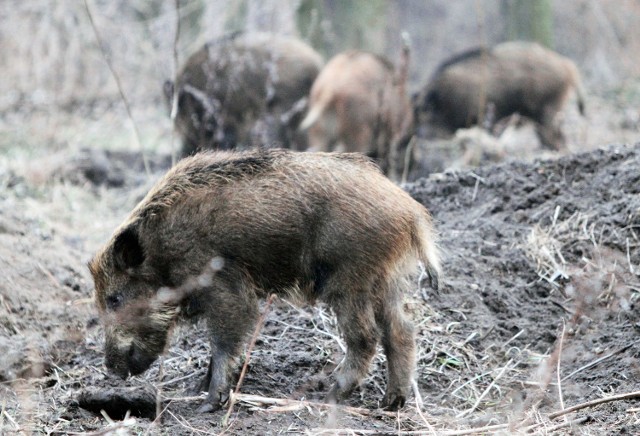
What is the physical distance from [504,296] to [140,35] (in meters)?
11.2

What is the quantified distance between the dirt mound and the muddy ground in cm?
1

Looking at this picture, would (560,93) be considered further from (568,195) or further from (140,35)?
(568,195)

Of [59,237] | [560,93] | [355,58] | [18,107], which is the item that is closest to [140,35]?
[18,107]

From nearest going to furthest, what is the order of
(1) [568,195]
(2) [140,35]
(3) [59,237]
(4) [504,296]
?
(4) [504,296]
(1) [568,195]
(3) [59,237]
(2) [140,35]

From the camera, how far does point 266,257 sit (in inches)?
184

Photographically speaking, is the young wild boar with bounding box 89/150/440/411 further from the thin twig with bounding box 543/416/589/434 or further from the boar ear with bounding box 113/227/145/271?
the thin twig with bounding box 543/416/589/434

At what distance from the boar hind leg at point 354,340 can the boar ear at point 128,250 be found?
1.04 metres

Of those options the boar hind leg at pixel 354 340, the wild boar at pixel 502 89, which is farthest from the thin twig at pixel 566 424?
the wild boar at pixel 502 89

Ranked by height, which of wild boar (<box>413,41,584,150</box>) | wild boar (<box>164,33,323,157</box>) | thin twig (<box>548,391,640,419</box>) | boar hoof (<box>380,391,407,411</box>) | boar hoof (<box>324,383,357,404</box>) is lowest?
wild boar (<box>413,41,584,150</box>)

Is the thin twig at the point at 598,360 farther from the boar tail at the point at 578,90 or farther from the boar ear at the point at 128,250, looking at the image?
the boar tail at the point at 578,90

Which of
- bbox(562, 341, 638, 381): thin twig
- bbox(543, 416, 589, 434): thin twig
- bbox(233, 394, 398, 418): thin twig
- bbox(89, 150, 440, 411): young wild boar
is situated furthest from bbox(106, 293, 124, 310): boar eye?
bbox(562, 341, 638, 381): thin twig

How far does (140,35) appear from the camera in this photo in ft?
50.9

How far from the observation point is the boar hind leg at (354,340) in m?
4.56

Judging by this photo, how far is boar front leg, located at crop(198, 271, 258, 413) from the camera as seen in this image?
4621 mm
